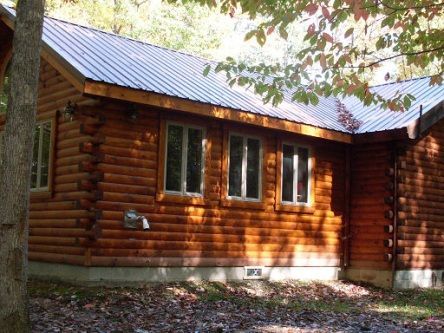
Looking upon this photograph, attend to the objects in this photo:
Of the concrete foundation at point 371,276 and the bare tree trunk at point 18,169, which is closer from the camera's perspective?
the bare tree trunk at point 18,169

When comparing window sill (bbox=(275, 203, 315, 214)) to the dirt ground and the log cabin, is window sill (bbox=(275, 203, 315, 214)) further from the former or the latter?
the dirt ground

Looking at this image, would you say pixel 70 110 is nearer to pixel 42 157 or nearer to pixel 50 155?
pixel 50 155

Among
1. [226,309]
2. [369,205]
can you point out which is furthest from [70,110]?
[369,205]

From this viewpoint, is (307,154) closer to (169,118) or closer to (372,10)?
(169,118)

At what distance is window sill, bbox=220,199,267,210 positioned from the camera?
12.7 metres

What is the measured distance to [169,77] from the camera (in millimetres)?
12938

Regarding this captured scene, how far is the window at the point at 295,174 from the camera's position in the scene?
1406 centimetres

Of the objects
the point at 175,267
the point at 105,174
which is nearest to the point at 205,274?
the point at 175,267

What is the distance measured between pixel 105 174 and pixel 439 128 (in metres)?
9.36

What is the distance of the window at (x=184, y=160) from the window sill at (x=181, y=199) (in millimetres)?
120

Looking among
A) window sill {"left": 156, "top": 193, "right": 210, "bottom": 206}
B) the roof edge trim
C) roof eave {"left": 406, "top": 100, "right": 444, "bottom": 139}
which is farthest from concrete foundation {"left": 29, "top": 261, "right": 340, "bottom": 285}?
roof eave {"left": 406, "top": 100, "right": 444, "bottom": 139}

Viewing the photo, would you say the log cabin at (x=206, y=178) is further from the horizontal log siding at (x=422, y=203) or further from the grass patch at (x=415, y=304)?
the grass patch at (x=415, y=304)

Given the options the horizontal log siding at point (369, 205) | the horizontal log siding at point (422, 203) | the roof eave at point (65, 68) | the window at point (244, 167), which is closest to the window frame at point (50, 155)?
the roof eave at point (65, 68)

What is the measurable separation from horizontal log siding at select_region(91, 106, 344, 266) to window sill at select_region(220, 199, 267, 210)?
0.09 metres
